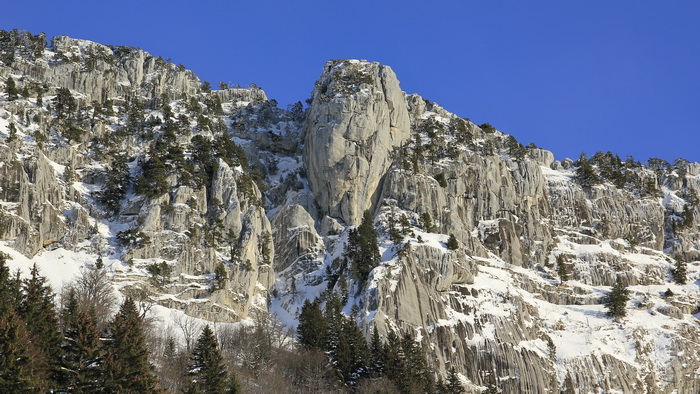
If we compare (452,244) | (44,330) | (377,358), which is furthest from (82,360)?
(452,244)

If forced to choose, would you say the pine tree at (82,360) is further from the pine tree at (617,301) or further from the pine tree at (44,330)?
the pine tree at (617,301)

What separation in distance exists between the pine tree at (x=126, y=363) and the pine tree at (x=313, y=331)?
37.9 metres

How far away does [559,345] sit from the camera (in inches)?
4065

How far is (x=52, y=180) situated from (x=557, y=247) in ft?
270

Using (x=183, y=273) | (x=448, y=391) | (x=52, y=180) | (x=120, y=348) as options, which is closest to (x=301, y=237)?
(x=183, y=273)

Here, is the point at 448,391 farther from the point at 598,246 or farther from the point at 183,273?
the point at 598,246

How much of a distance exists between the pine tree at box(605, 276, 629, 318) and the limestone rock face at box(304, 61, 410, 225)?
41.9 m

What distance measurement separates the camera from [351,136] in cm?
12838

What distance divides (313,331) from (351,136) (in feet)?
167

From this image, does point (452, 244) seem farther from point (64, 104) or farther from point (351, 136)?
point (64, 104)

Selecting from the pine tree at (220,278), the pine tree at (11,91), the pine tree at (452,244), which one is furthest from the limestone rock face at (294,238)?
the pine tree at (11,91)

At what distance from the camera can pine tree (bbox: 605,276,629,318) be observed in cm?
10875

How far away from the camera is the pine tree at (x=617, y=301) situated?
10875 centimetres

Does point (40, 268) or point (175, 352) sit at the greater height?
point (40, 268)
